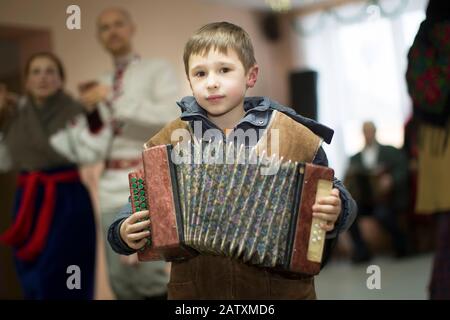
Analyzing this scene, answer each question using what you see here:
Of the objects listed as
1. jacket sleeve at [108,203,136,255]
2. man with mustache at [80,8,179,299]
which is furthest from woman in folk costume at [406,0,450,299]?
jacket sleeve at [108,203,136,255]

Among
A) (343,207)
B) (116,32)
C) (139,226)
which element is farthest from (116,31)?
(343,207)

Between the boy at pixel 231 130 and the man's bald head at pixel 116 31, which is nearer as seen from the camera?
the boy at pixel 231 130

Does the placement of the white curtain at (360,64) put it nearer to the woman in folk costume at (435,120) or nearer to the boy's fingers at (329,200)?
the woman in folk costume at (435,120)

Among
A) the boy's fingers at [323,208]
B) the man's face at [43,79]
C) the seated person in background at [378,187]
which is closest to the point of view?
the boy's fingers at [323,208]

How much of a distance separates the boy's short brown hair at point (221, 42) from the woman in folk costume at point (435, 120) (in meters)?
0.84

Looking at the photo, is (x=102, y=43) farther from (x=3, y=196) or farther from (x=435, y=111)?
(x=435, y=111)

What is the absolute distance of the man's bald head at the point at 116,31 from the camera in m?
1.97

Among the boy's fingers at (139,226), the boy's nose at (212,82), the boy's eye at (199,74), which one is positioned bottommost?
the boy's fingers at (139,226)

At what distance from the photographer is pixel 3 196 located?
2.35 m

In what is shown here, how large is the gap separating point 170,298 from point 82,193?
104cm

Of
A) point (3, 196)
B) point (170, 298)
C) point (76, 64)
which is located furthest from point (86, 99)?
point (170, 298)

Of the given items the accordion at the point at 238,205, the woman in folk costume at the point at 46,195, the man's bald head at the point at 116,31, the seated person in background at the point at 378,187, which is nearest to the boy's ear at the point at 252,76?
the accordion at the point at 238,205

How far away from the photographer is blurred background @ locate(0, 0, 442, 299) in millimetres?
1740
